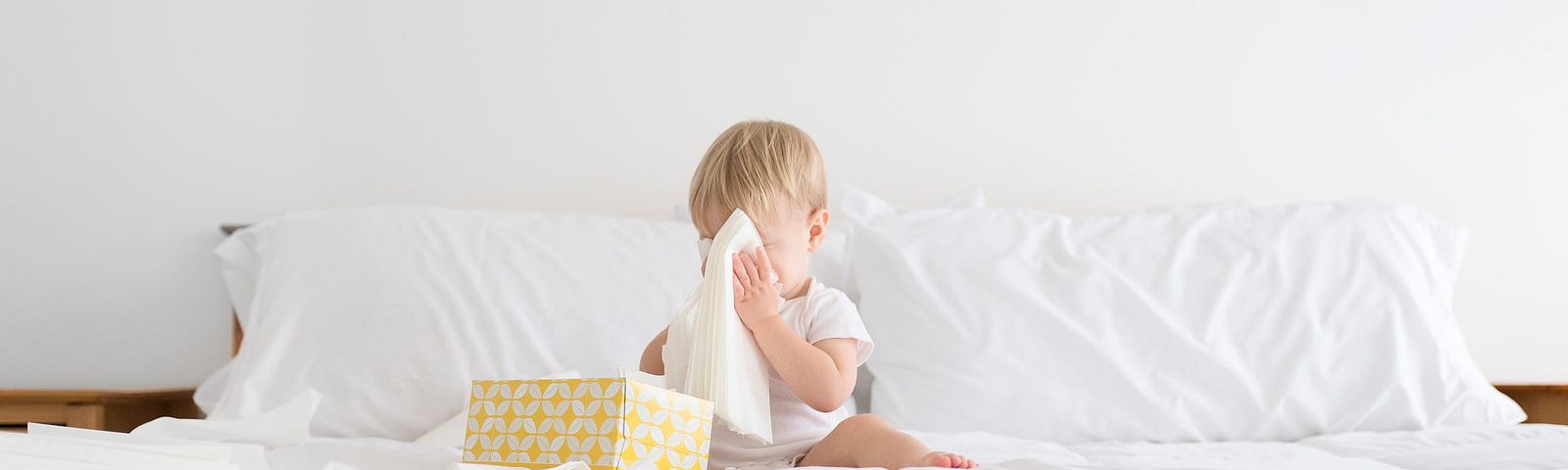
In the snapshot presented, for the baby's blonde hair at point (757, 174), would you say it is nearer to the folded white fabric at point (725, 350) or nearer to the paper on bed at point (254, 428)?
the folded white fabric at point (725, 350)

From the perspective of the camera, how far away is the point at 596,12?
1848 millimetres

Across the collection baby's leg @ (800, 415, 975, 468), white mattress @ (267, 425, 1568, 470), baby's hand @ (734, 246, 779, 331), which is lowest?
white mattress @ (267, 425, 1568, 470)

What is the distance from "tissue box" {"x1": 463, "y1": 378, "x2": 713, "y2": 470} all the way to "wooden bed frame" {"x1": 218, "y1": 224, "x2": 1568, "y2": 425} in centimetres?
94

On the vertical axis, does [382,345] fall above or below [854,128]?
below

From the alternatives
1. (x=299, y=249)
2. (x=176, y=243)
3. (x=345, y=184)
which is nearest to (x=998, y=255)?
(x=299, y=249)

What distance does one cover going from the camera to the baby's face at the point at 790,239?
1.09 m

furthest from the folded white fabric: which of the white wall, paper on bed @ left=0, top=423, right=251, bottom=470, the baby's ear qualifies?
the white wall

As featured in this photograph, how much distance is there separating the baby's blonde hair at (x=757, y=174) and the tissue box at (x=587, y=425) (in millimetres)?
237

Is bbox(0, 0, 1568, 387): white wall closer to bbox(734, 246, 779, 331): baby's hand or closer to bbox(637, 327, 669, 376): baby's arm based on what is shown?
bbox(637, 327, 669, 376): baby's arm

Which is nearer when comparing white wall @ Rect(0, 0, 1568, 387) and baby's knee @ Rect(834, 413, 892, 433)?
baby's knee @ Rect(834, 413, 892, 433)

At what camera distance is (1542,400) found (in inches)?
66.6

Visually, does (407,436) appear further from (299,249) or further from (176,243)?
(176,243)

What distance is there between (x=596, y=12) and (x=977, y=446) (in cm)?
95

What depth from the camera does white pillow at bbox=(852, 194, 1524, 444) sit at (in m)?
1.42
